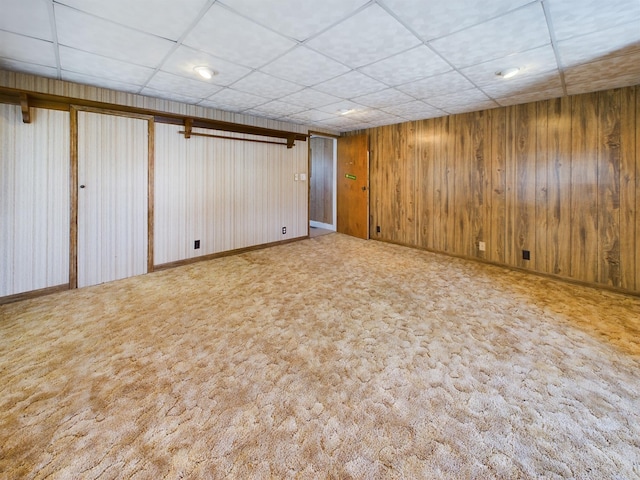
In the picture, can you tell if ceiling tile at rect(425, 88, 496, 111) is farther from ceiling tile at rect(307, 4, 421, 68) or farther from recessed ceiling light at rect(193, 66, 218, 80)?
recessed ceiling light at rect(193, 66, 218, 80)

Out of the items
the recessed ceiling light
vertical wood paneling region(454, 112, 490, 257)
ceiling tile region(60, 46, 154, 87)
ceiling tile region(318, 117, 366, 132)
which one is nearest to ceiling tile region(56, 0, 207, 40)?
the recessed ceiling light

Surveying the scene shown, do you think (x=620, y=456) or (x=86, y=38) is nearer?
(x=620, y=456)

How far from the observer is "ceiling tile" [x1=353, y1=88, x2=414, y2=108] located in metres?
3.57

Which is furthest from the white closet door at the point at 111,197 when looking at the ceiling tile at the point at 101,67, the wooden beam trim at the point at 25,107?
the ceiling tile at the point at 101,67

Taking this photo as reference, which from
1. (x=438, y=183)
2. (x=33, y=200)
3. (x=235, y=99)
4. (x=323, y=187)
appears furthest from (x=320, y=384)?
(x=323, y=187)

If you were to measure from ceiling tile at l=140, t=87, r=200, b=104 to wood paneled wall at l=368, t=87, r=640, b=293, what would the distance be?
3.42m

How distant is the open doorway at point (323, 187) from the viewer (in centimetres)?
711

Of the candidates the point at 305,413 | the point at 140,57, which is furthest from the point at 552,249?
the point at 140,57

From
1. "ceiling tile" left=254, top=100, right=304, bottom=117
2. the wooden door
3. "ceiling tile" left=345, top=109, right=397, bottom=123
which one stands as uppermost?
"ceiling tile" left=345, top=109, right=397, bottom=123

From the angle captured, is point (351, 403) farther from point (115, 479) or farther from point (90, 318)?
point (90, 318)

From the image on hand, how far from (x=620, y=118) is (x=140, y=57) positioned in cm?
487

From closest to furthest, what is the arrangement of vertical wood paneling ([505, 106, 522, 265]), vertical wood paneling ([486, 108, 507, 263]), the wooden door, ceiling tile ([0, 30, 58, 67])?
ceiling tile ([0, 30, 58, 67]) < vertical wood paneling ([505, 106, 522, 265]) < vertical wood paneling ([486, 108, 507, 263]) < the wooden door

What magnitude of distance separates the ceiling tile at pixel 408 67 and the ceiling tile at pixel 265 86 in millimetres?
909

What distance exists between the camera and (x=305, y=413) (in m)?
1.58
